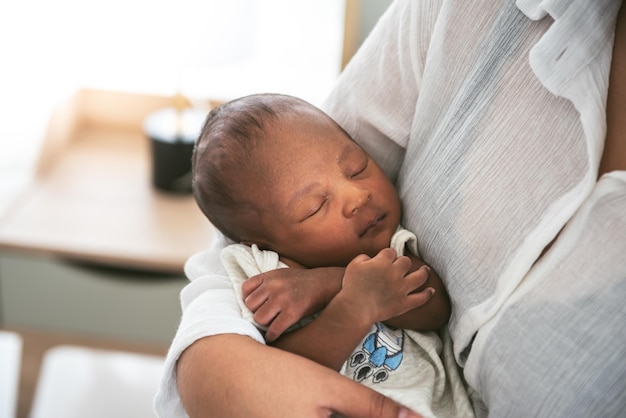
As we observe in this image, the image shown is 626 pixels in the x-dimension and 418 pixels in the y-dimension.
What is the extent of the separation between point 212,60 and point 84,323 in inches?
29.7

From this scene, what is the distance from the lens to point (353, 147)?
0.97 metres

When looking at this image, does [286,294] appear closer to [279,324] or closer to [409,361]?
[279,324]

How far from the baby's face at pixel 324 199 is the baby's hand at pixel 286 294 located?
7 cm

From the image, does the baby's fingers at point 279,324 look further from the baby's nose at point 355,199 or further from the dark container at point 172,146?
the dark container at point 172,146

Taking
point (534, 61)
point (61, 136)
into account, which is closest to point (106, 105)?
point (61, 136)

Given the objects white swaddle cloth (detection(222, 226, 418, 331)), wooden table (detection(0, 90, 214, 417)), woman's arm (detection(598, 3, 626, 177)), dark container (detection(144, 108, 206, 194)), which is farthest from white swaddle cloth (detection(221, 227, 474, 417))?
dark container (detection(144, 108, 206, 194))

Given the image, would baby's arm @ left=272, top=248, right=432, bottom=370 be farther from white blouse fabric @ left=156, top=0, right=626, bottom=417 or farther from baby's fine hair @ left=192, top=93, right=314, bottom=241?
baby's fine hair @ left=192, top=93, right=314, bottom=241

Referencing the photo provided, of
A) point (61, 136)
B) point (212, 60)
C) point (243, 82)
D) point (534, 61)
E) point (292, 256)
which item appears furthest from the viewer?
point (243, 82)

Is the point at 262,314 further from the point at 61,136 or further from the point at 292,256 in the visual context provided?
the point at 61,136

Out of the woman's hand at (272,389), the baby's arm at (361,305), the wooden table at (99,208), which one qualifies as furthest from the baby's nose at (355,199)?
the wooden table at (99,208)

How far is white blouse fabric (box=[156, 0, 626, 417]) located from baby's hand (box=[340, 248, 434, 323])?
0.04m

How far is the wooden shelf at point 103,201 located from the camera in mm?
1869

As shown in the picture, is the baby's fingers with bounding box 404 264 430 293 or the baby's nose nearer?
the baby's fingers with bounding box 404 264 430 293

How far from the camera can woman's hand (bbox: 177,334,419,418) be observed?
0.75 meters
